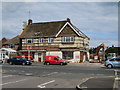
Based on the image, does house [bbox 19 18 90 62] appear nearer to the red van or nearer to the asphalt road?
the red van

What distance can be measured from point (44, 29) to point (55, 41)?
5.26 meters

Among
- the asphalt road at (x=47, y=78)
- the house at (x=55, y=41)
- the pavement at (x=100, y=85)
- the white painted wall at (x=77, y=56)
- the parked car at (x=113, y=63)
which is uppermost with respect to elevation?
the house at (x=55, y=41)

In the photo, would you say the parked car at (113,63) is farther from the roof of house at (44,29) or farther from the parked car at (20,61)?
the roof of house at (44,29)

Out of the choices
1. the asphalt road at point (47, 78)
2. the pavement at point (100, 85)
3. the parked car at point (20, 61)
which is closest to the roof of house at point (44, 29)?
the parked car at point (20, 61)

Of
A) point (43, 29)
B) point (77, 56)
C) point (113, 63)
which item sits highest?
point (43, 29)

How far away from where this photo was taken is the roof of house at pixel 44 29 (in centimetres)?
5014

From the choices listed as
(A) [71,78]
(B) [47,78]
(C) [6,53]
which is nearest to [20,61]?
(C) [6,53]

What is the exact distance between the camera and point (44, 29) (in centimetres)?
5247

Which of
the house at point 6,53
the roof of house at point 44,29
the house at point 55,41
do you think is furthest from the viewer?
the house at point 6,53

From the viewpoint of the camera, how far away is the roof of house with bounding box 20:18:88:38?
50.1 m

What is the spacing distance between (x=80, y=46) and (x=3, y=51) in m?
19.4

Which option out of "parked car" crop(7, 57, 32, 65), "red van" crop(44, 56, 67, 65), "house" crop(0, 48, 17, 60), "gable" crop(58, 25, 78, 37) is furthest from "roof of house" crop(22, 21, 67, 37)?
"parked car" crop(7, 57, 32, 65)

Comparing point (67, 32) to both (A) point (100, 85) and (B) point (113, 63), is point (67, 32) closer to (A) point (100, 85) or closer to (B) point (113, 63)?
(B) point (113, 63)

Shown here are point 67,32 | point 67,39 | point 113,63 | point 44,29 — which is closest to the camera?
point 113,63
